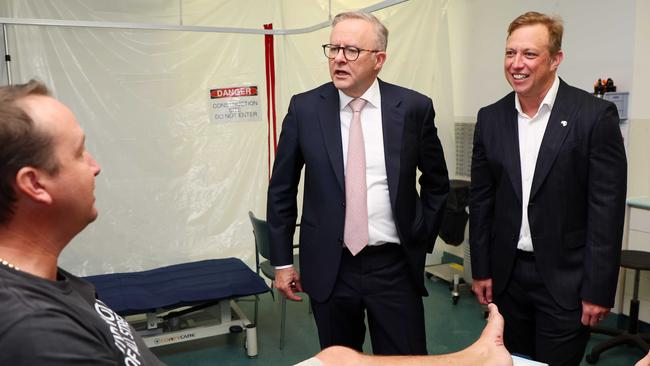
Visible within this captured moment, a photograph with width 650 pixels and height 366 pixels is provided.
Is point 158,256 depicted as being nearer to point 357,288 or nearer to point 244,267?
point 244,267

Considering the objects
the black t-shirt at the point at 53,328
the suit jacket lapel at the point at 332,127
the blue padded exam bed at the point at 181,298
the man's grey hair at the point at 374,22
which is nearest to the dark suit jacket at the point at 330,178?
the suit jacket lapel at the point at 332,127

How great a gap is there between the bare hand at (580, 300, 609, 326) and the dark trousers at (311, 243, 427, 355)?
526 millimetres

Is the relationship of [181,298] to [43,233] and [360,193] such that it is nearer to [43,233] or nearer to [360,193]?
[360,193]

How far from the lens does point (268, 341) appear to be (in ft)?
10.8

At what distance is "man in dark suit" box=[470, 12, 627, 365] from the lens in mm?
1681

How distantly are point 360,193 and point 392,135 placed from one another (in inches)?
8.9

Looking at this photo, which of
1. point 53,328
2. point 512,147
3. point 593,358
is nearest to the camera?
point 53,328

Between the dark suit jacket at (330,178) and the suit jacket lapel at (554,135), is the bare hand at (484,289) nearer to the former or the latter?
the dark suit jacket at (330,178)

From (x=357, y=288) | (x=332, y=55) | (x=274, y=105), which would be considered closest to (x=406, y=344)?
(x=357, y=288)

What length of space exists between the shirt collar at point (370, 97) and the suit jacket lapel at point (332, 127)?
18 millimetres

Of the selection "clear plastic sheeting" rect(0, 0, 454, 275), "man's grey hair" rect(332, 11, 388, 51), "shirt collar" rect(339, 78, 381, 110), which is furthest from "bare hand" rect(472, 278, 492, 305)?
"clear plastic sheeting" rect(0, 0, 454, 275)

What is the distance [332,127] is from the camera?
186cm

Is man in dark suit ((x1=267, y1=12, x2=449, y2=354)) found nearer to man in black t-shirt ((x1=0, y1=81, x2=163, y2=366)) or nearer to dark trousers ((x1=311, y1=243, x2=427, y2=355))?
dark trousers ((x1=311, y1=243, x2=427, y2=355))

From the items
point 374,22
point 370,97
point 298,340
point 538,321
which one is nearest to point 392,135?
point 370,97
